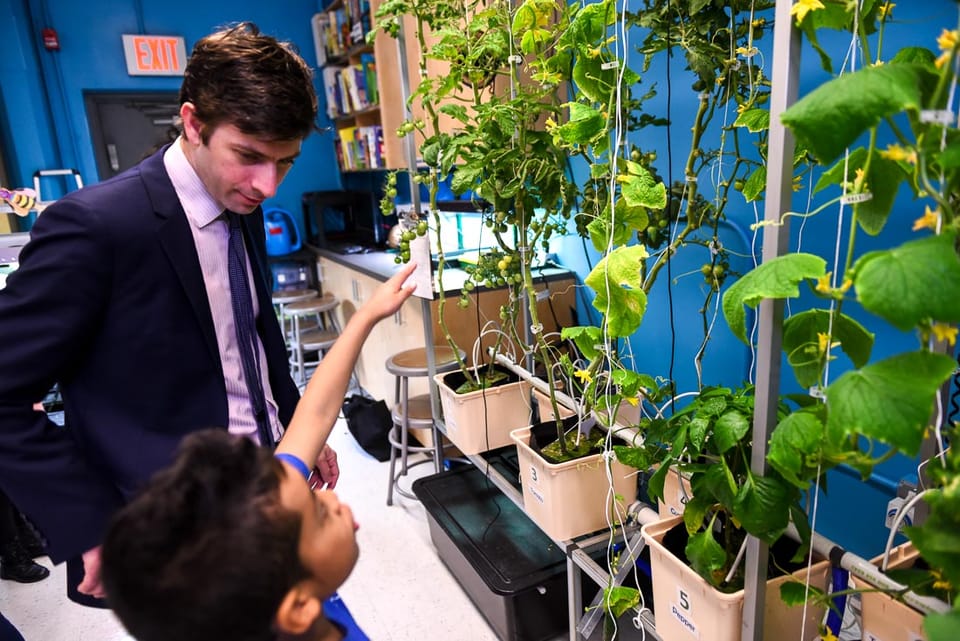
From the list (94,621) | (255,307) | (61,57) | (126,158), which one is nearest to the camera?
(255,307)

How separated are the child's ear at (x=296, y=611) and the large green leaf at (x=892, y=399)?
61 cm

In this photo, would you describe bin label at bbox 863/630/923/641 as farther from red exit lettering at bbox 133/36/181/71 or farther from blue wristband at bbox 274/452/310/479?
red exit lettering at bbox 133/36/181/71

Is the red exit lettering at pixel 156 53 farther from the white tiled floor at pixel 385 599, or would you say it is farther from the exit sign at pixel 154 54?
the white tiled floor at pixel 385 599

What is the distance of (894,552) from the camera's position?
102 centimetres

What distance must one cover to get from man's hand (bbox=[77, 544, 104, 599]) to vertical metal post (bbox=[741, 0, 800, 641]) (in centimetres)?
104

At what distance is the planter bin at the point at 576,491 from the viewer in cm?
149

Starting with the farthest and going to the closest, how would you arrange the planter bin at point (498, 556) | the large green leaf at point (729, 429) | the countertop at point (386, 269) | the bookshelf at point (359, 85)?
the bookshelf at point (359, 85) → the countertop at point (386, 269) → the planter bin at point (498, 556) → the large green leaf at point (729, 429)

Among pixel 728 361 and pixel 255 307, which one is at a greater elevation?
pixel 255 307

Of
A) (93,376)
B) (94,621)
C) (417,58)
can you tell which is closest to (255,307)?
(93,376)

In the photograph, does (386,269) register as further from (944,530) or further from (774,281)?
(944,530)

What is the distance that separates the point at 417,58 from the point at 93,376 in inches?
95.3

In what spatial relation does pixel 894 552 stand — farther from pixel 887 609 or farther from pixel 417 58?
pixel 417 58

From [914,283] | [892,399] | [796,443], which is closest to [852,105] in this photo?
[914,283]

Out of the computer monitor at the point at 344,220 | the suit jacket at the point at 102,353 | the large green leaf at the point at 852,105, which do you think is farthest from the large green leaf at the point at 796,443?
the computer monitor at the point at 344,220
